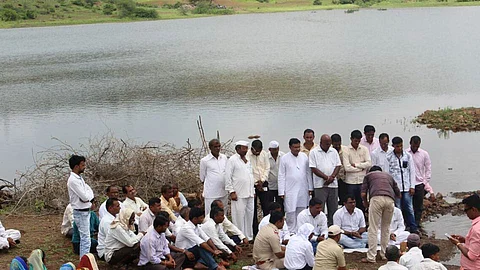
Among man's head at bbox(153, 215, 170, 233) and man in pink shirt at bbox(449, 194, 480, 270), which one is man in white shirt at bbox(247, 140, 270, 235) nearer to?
man's head at bbox(153, 215, 170, 233)

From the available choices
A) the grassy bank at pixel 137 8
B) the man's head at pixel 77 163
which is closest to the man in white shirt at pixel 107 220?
the man's head at pixel 77 163

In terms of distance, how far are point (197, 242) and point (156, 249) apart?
67 centimetres

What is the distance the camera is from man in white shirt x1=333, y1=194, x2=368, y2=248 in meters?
10.1

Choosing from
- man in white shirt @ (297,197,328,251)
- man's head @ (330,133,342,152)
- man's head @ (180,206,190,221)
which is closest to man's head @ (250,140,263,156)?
man's head @ (330,133,342,152)

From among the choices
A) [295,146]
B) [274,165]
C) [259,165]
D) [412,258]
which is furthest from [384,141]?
[412,258]

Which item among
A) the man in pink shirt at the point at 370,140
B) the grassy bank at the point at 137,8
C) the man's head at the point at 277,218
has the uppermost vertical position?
the grassy bank at the point at 137,8

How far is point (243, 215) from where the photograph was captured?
420 inches

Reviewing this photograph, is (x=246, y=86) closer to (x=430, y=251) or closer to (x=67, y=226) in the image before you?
(x=67, y=226)

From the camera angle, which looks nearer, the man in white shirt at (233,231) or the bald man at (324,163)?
the man in white shirt at (233,231)

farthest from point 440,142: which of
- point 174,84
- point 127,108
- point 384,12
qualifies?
point 384,12

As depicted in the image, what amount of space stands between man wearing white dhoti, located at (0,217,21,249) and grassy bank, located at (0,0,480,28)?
7245 cm

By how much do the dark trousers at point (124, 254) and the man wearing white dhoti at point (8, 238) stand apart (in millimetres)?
1931

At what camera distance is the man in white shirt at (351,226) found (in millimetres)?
10148

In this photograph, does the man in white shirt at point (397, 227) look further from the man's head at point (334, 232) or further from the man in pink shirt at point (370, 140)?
the man's head at point (334, 232)
